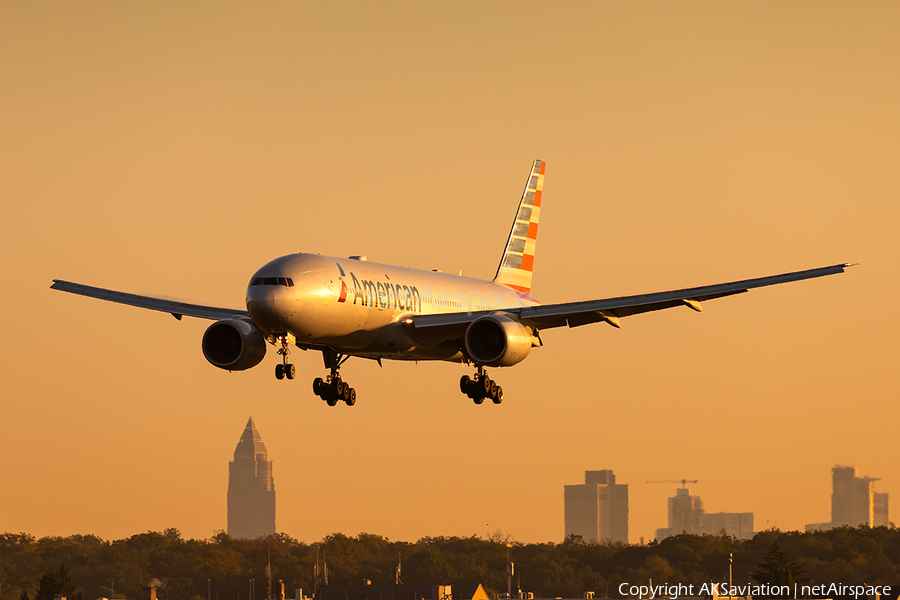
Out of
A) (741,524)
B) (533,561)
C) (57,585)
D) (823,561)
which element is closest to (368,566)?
(533,561)

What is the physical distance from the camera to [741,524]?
199500 millimetres

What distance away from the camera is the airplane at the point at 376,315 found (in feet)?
163

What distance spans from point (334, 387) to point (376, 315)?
5805 millimetres

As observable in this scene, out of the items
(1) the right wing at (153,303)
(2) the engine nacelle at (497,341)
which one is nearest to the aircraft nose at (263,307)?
(1) the right wing at (153,303)

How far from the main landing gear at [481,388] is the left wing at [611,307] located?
10.5ft

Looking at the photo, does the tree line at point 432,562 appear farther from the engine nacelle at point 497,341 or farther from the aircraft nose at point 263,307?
the aircraft nose at point 263,307

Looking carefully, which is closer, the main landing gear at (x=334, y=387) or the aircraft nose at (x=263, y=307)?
the aircraft nose at (x=263, y=307)

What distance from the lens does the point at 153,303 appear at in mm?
59031

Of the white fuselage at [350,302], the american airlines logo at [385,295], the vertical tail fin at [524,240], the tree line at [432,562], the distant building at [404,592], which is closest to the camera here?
A: the white fuselage at [350,302]

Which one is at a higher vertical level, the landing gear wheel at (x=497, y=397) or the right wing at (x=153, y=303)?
the right wing at (x=153, y=303)

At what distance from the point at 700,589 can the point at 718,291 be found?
7714cm

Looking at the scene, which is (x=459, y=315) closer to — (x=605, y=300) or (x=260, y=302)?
(x=605, y=300)

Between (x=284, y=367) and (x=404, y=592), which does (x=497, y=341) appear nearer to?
(x=284, y=367)

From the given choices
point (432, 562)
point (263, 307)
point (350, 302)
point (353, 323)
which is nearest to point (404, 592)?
point (432, 562)
